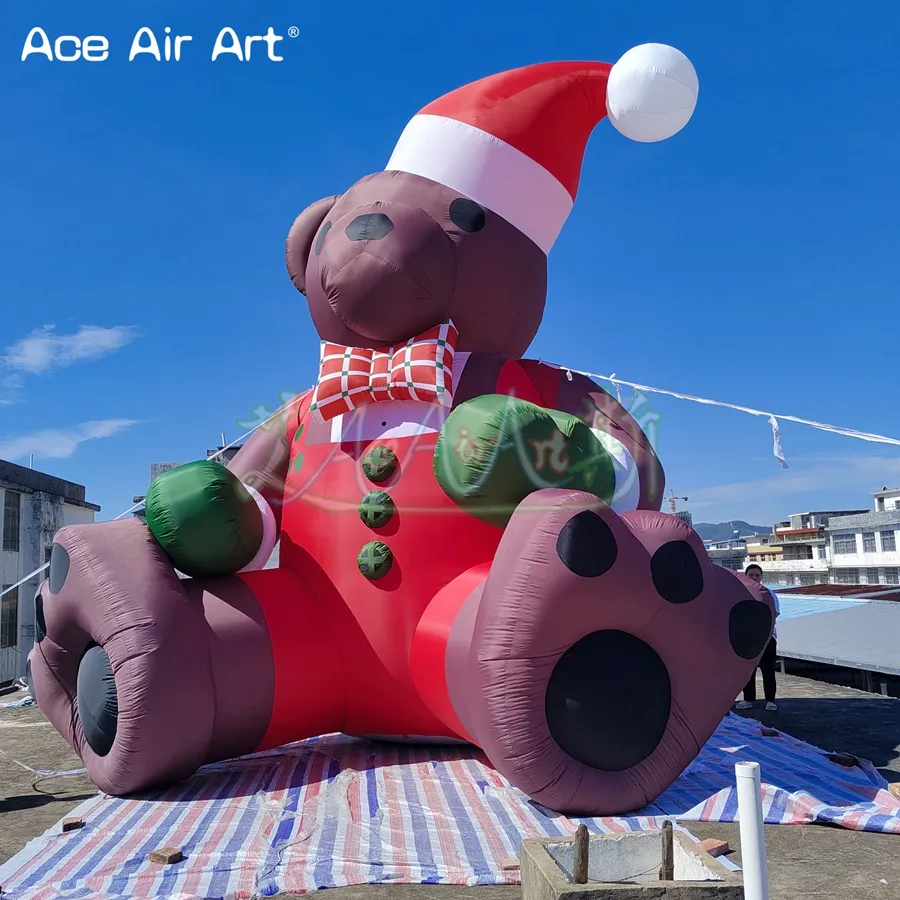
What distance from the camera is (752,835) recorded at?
190 centimetres

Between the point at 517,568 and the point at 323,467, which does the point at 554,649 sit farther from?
the point at 323,467

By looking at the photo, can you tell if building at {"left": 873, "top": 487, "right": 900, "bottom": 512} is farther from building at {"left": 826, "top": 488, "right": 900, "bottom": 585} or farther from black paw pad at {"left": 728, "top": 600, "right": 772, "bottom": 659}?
black paw pad at {"left": 728, "top": 600, "right": 772, "bottom": 659}

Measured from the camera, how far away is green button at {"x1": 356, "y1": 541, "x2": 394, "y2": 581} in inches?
198

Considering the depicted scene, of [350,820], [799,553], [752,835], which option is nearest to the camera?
[752,835]

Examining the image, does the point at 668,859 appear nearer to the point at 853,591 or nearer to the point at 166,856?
the point at 166,856

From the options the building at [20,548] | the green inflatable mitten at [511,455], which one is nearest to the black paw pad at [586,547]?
the green inflatable mitten at [511,455]

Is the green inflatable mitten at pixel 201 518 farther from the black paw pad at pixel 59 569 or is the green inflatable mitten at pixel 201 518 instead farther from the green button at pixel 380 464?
the green button at pixel 380 464

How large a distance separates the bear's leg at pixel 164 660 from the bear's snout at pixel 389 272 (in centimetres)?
170

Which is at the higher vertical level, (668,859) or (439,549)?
(439,549)

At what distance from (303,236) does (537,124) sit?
175 centimetres

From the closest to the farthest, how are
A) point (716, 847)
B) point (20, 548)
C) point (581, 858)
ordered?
point (581, 858) < point (716, 847) < point (20, 548)

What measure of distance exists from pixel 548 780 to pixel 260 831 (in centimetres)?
136

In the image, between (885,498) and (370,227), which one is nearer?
(370,227)

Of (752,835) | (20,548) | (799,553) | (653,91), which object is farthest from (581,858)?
(799,553)
